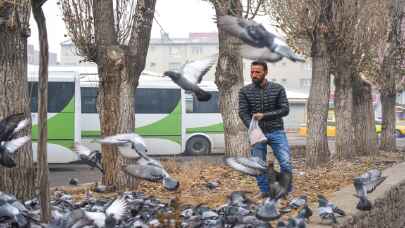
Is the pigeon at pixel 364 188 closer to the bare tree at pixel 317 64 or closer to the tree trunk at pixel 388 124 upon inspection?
the bare tree at pixel 317 64

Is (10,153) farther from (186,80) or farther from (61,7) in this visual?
(61,7)

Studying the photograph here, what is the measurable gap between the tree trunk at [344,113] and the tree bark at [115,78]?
8398mm

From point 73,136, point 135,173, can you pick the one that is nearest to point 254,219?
point 135,173

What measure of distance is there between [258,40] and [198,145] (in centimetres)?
2240

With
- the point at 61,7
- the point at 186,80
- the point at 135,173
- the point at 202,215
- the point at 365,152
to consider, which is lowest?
the point at 365,152

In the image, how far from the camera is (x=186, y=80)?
4.84m

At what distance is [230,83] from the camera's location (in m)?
12.6

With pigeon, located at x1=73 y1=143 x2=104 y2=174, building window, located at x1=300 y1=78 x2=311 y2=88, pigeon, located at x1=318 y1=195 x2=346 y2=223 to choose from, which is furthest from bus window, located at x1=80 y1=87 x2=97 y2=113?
building window, located at x1=300 y1=78 x2=311 y2=88

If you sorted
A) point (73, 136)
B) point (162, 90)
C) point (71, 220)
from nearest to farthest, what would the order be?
point (71, 220) < point (73, 136) < point (162, 90)

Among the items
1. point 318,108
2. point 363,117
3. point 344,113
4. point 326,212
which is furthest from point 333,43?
point 326,212

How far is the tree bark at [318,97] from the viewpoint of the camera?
14.4 meters

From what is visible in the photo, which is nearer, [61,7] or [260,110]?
[260,110]

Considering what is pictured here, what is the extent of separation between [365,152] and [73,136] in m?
9.28

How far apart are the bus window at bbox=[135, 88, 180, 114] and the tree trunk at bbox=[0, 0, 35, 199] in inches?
694
